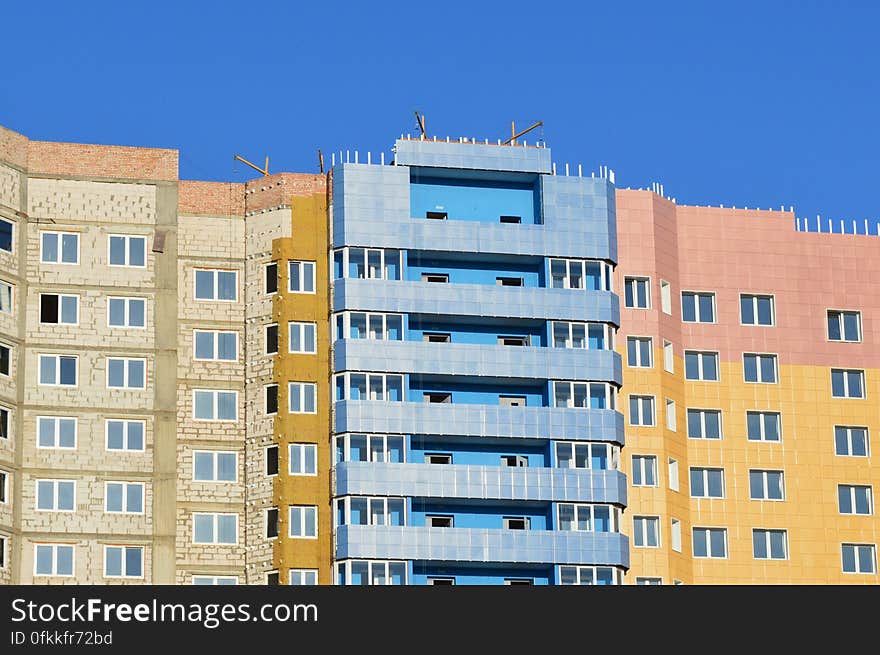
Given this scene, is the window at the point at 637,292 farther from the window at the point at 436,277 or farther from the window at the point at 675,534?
the window at the point at 675,534

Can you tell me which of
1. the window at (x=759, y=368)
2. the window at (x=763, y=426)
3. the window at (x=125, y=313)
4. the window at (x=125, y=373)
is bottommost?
the window at (x=763, y=426)

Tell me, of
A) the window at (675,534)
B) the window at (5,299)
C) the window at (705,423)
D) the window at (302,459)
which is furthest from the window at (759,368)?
the window at (5,299)

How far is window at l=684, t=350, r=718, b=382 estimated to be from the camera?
463 ft

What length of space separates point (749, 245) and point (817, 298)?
4790mm

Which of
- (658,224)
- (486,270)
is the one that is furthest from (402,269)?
(658,224)

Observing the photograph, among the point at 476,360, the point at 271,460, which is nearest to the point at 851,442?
the point at 476,360

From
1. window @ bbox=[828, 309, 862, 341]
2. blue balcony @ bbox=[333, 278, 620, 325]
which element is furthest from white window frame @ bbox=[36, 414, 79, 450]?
window @ bbox=[828, 309, 862, 341]

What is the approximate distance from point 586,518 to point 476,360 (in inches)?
392

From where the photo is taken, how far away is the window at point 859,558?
140 metres

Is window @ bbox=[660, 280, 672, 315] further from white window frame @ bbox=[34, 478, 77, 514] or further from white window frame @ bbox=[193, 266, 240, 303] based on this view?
white window frame @ bbox=[34, 478, 77, 514]

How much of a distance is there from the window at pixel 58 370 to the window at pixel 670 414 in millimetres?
31374

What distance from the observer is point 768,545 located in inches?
5458

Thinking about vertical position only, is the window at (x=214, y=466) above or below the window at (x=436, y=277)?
below

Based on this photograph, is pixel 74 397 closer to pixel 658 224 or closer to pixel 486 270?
pixel 486 270
